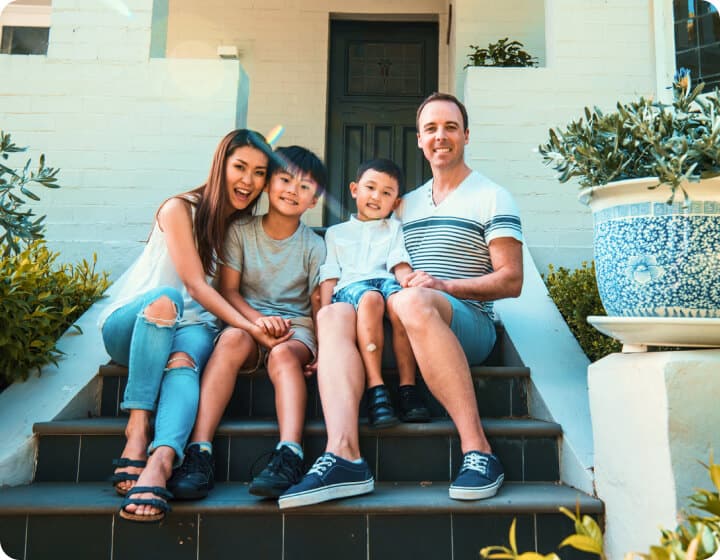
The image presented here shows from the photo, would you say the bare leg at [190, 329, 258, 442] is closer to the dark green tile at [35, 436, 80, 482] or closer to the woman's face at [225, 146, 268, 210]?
the dark green tile at [35, 436, 80, 482]

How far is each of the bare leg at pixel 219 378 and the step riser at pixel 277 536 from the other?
0.98 ft

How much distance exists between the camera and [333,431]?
187cm

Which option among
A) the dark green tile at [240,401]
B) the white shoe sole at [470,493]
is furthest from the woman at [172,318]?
the white shoe sole at [470,493]

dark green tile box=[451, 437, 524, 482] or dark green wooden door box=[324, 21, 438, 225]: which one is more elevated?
dark green wooden door box=[324, 21, 438, 225]

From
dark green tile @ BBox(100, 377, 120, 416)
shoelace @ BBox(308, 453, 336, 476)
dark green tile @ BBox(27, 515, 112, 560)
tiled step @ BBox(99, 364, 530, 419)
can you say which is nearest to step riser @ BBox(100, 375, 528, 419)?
tiled step @ BBox(99, 364, 530, 419)

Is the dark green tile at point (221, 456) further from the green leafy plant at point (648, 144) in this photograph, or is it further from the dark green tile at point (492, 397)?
the green leafy plant at point (648, 144)

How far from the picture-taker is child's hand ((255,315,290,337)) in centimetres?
213

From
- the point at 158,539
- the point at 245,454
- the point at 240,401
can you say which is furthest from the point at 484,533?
the point at 240,401

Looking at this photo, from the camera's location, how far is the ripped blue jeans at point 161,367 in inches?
74.2

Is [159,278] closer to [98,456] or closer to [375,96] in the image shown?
[98,456]

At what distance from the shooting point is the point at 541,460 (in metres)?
2.06

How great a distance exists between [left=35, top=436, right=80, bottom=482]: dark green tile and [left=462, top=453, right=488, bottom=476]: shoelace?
1230 millimetres

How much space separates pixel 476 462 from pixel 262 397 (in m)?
0.85

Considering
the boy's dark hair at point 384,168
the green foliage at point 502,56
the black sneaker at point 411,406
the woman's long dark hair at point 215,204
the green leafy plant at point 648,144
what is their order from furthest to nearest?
the green foliage at point 502,56 → the boy's dark hair at point 384,168 → the woman's long dark hair at point 215,204 → the black sneaker at point 411,406 → the green leafy plant at point 648,144
